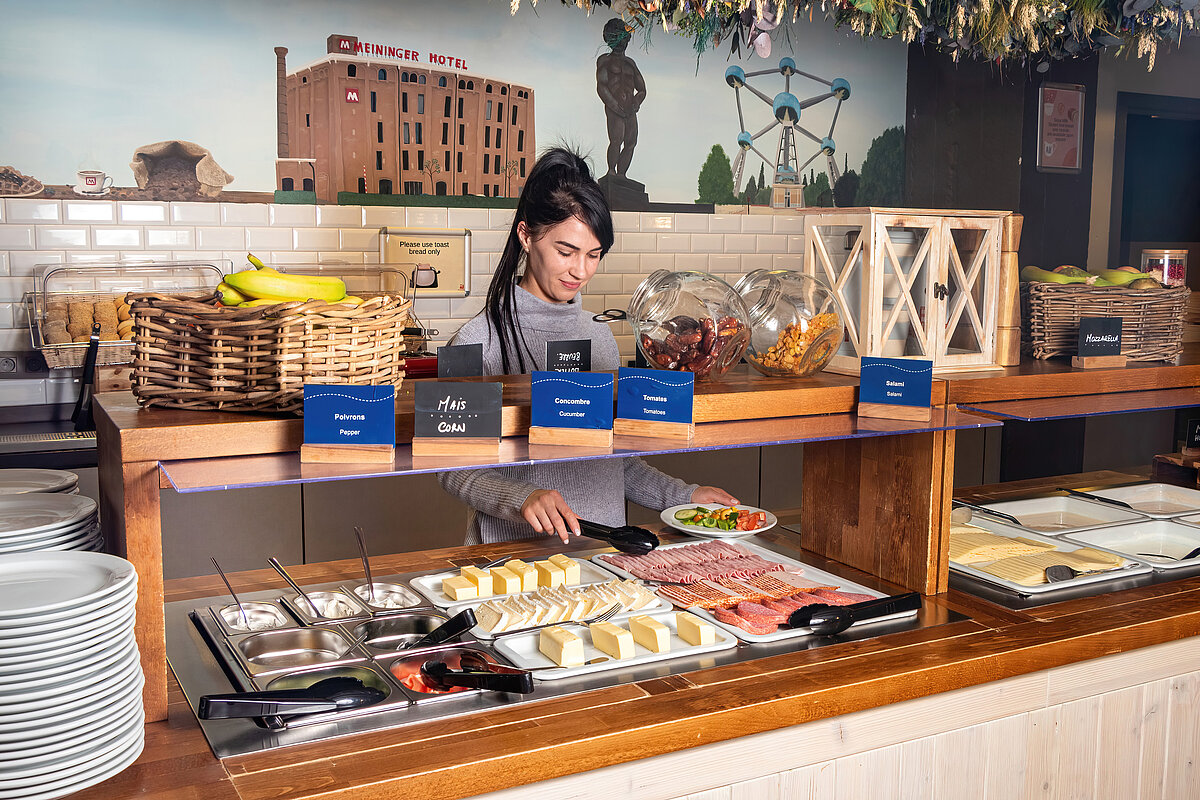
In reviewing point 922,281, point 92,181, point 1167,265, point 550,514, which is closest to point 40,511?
point 550,514

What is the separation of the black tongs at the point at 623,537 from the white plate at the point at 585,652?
1.15 feet

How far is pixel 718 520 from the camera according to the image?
7.50 feet

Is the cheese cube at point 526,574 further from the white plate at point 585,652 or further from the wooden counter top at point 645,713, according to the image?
the wooden counter top at point 645,713

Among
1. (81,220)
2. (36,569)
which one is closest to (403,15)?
(81,220)

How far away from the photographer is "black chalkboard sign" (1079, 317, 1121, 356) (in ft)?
6.97

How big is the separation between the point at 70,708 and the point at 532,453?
0.66 meters

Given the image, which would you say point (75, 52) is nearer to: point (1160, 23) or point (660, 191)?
point (660, 191)

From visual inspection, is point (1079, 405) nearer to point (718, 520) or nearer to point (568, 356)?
point (718, 520)

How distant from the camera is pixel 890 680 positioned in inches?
60.6

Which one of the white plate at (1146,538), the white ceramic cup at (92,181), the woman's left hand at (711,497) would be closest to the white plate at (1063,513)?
the white plate at (1146,538)

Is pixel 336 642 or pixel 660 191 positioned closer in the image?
pixel 336 642

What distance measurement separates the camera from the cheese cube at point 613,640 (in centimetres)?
154

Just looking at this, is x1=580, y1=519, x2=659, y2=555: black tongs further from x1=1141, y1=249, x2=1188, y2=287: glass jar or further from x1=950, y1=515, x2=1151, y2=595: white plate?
x1=1141, y1=249, x2=1188, y2=287: glass jar

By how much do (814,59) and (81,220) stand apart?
353 centimetres
